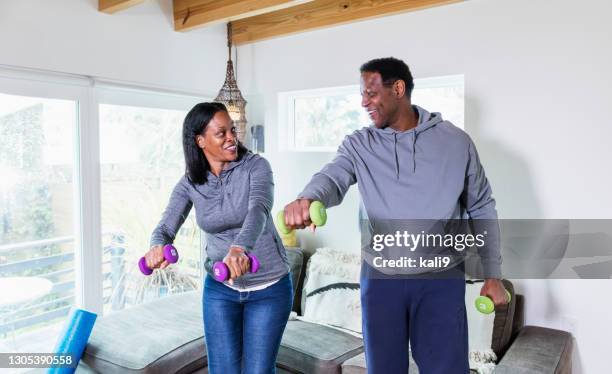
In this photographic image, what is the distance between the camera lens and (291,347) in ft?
8.16

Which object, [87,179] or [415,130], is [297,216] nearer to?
[415,130]

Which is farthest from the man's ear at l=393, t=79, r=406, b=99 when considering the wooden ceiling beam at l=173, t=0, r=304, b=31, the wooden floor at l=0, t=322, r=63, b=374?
the wooden floor at l=0, t=322, r=63, b=374

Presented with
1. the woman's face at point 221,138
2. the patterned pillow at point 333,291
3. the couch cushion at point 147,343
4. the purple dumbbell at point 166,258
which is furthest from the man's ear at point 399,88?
the couch cushion at point 147,343

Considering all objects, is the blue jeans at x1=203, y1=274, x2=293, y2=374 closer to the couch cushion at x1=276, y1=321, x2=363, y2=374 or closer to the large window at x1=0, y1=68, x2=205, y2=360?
the couch cushion at x1=276, y1=321, x2=363, y2=374

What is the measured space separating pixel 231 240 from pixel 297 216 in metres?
0.75

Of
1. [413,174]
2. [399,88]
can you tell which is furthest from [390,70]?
[413,174]

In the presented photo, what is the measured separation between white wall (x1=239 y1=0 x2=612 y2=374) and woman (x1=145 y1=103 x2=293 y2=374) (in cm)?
136

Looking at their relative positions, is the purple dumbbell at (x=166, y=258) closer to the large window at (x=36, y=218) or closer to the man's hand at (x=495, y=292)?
the man's hand at (x=495, y=292)

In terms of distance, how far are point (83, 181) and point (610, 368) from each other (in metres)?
2.82

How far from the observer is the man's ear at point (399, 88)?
5.05 feet

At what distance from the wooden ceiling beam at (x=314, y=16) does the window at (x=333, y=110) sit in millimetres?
400

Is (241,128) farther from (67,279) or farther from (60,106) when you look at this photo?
(67,279)

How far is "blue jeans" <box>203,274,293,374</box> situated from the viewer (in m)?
1.82

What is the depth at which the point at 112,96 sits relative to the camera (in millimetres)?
2947
